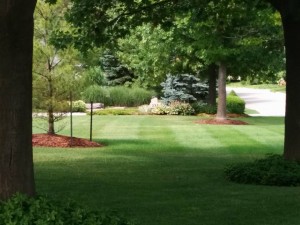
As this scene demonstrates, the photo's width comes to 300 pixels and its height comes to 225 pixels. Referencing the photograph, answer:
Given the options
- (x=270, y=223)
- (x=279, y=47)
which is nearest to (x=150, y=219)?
(x=270, y=223)

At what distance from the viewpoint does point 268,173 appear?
10.5 meters

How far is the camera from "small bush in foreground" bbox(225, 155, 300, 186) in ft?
34.0

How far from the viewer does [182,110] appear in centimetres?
3709

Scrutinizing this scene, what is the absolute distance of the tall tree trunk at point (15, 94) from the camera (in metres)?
5.71

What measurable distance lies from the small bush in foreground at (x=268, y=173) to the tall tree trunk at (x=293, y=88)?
351 millimetres

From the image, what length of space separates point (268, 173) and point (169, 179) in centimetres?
189

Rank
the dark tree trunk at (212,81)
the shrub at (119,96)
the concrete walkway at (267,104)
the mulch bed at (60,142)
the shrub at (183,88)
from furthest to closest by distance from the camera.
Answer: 1. the shrub at (119,96)
2. the concrete walkway at (267,104)
3. the shrub at (183,88)
4. the dark tree trunk at (212,81)
5. the mulch bed at (60,142)

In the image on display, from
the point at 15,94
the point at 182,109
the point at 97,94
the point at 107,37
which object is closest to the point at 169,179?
the point at 107,37

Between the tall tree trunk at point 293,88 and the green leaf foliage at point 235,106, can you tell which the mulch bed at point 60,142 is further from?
the green leaf foliage at point 235,106

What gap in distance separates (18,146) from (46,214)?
860mm

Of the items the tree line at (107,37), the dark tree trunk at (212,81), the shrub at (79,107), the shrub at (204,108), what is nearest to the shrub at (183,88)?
the shrub at (204,108)

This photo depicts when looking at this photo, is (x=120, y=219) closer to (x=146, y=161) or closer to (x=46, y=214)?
(x=46, y=214)

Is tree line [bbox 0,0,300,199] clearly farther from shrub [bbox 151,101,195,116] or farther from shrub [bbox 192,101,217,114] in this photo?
shrub [bbox 151,101,195,116]

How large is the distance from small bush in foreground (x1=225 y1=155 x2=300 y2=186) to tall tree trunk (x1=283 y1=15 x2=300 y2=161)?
351 mm
